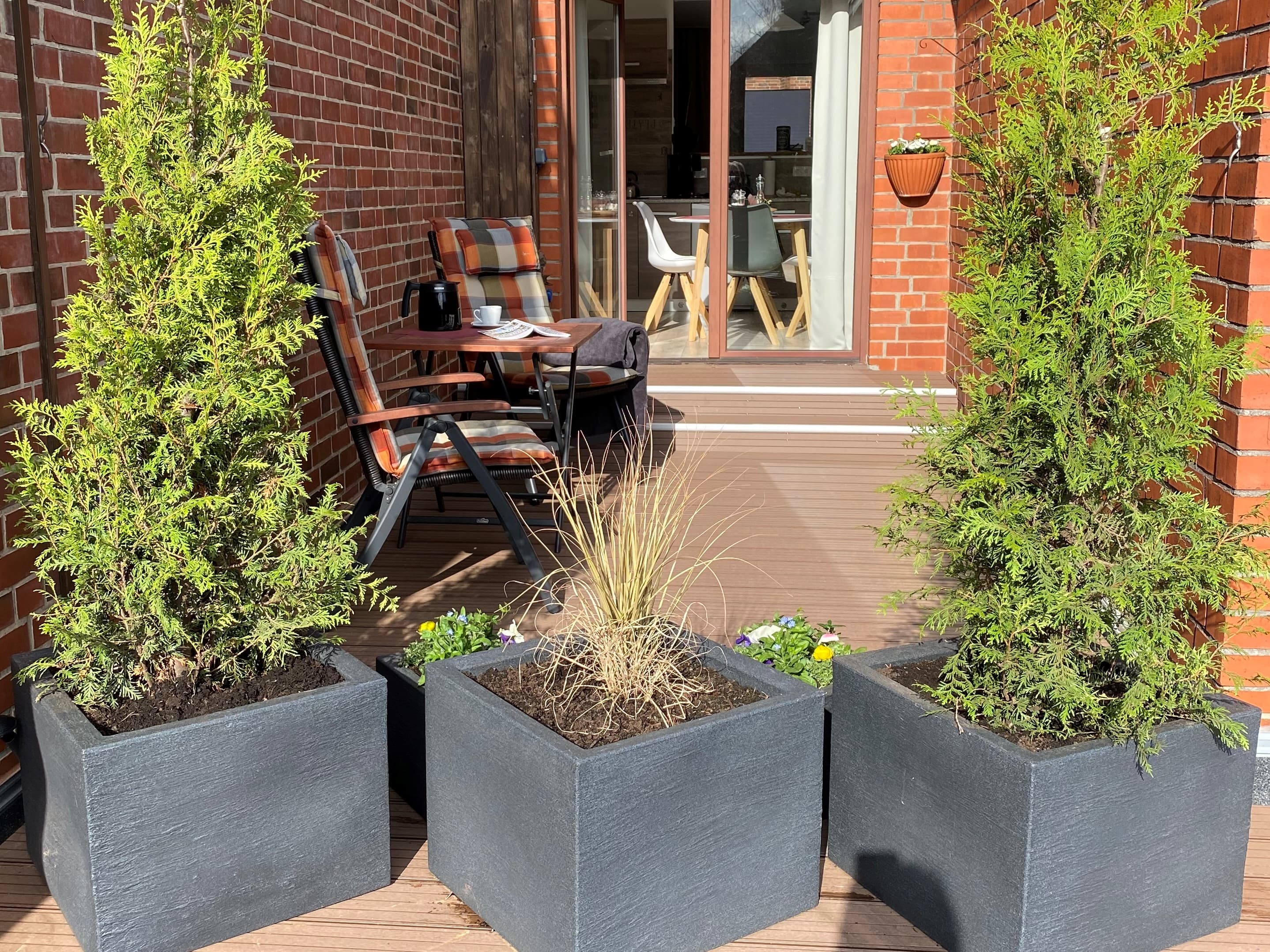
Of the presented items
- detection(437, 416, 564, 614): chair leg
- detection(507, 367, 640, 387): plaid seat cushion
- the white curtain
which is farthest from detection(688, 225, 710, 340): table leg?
detection(437, 416, 564, 614): chair leg

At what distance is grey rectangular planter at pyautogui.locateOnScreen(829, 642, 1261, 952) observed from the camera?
6.40 ft

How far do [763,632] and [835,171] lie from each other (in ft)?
18.3

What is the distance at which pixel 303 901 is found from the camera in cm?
221

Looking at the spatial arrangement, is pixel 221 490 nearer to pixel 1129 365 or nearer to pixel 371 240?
pixel 1129 365

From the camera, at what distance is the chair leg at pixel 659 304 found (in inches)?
333

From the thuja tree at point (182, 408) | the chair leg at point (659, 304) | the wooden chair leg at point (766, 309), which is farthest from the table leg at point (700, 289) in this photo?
the thuja tree at point (182, 408)

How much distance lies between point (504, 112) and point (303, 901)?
220 inches

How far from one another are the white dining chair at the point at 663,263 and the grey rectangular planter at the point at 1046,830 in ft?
20.5

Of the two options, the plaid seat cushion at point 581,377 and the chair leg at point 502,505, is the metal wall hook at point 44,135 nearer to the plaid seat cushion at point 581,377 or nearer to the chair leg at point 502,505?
the chair leg at point 502,505

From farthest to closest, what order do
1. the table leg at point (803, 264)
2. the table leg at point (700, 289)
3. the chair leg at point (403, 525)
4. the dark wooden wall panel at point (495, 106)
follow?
1. the table leg at point (700, 289)
2. the table leg at point (803, 264)
3. the dark wooden wall panel at point (495, 106)
4. the chair leg at point (403, 525)

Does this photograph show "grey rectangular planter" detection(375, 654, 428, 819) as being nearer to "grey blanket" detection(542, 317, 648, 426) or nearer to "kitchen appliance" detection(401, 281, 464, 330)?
"kitchen appliance" detection(401, 281, 464, 330)

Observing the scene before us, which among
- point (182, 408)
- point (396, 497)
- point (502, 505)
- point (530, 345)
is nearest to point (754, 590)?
point (502, 505)

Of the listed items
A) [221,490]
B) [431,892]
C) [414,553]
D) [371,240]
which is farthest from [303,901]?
[371,240]

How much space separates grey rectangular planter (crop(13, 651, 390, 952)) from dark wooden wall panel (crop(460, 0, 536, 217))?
16.9 feet
